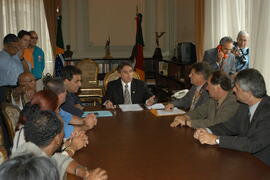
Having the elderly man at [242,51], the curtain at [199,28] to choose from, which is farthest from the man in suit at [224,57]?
the curtain at [199,28]

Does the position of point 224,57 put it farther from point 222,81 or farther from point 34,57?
point 34,57

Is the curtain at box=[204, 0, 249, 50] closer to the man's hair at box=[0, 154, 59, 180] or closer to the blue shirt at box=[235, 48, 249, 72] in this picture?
the blue shirt at box=[235, 48, 249, 72]

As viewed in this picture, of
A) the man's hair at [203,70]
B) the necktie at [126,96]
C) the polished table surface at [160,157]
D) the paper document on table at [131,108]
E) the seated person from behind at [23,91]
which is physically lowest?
the polished table surface at [160,157]

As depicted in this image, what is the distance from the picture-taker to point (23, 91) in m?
3.87

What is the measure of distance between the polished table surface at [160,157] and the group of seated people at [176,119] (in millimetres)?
85

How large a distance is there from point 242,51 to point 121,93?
1.92 m

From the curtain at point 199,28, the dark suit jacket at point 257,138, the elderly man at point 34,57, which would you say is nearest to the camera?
the dark suit jacket at point 257,138

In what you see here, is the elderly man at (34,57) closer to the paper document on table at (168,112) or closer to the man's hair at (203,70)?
the paper document on table at (168,112)

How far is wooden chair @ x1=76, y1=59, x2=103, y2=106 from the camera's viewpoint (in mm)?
7031

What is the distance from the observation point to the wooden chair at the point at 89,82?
703cm

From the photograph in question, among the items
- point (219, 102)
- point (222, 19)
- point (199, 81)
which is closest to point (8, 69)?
point (199, 81)

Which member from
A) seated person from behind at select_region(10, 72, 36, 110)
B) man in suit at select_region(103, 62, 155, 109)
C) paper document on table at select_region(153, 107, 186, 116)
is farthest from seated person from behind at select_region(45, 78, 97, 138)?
man in suit at select_region(103, 62, 155, 109)

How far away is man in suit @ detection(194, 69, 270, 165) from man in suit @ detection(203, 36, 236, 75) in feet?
8.47

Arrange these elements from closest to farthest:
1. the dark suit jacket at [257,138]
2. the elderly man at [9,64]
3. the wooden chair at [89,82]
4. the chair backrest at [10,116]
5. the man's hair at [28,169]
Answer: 1. the man's hair at [28,169]
2. the dark suit jacket at [257,138]
3. the chair backrest at [10,116]
4. the elderly man at [9,64]
5. the wooden chair at [89,82]
